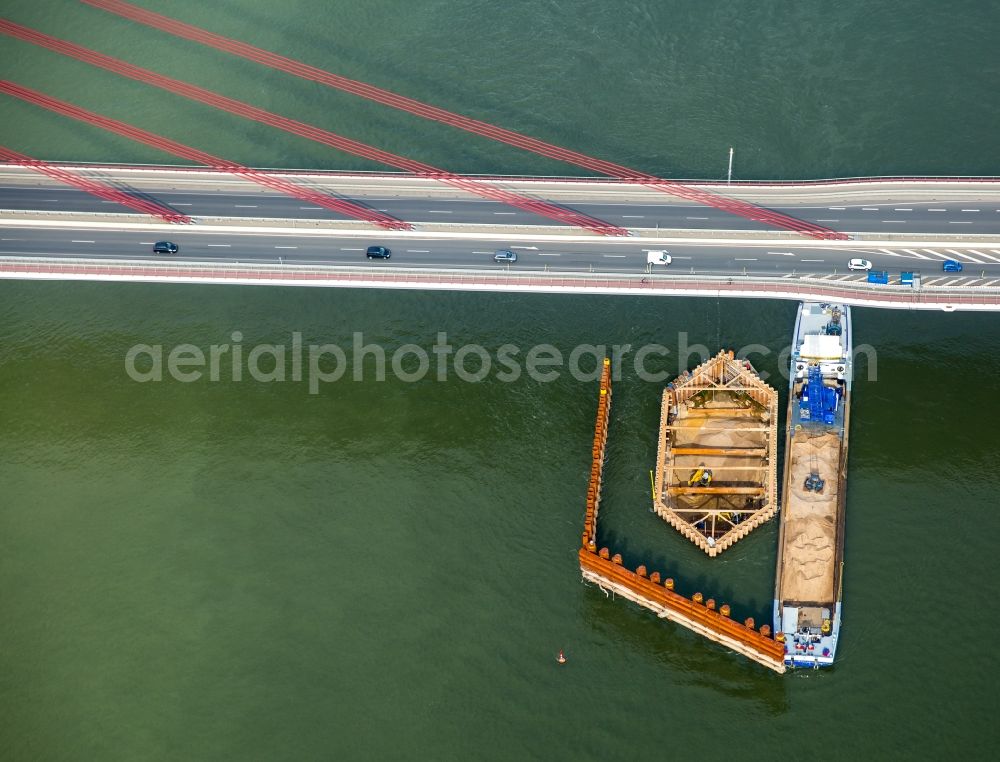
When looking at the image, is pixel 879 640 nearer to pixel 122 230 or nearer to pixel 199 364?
pixel 199 364

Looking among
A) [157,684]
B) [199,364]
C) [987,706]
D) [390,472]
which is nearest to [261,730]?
[157,684]

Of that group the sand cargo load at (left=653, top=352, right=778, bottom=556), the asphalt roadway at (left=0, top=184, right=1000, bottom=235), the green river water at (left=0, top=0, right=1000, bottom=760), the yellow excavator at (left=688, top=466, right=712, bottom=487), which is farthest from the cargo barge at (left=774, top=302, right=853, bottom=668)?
the asphalt roadway at (left=0, top=184, right=1000, bottom=235)

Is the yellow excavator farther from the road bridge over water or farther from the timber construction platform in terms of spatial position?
the road bridge over water

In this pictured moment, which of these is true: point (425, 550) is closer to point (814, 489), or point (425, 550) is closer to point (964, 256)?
point (814, 489)

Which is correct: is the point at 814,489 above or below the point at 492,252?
below

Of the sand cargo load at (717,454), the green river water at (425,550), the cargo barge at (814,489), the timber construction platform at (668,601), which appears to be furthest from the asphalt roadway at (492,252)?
the timber construction platform at (668,601)

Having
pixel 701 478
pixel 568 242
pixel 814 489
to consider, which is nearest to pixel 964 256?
pixel 814 489
